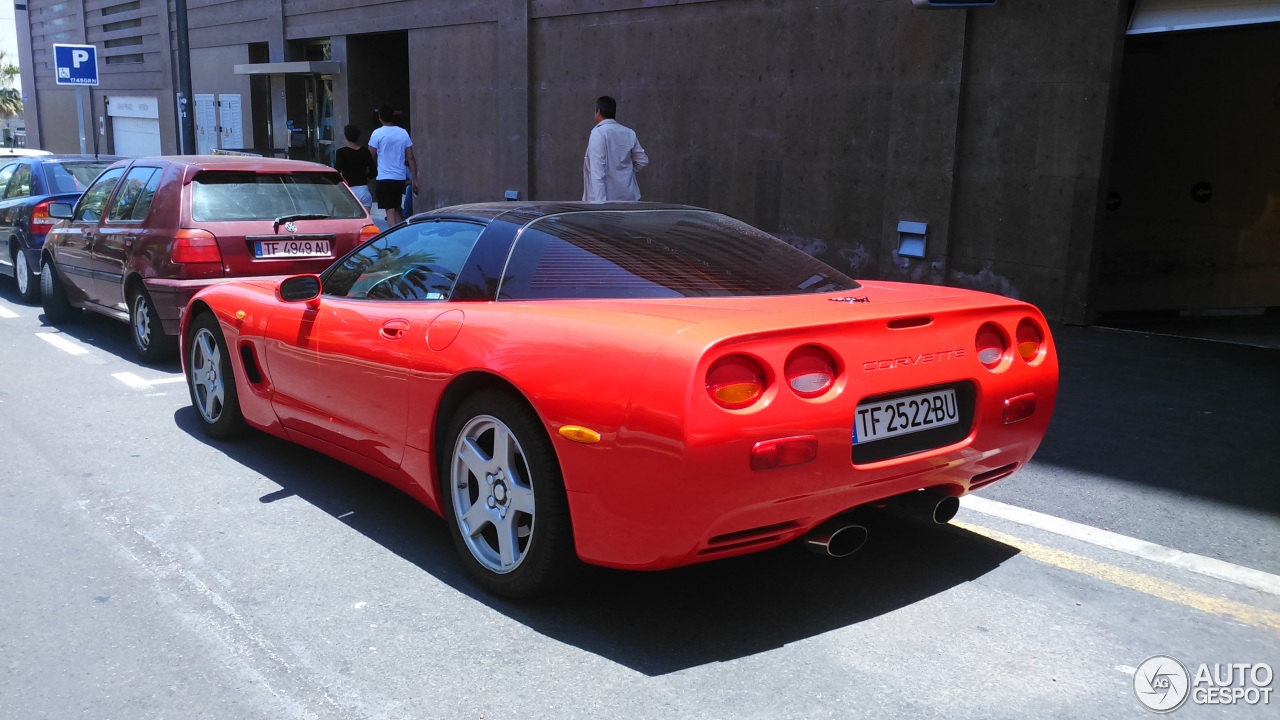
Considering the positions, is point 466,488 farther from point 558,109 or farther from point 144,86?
point 144,86

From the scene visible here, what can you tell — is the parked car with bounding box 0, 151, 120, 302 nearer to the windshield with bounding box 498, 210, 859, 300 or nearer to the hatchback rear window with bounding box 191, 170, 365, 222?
the hatchback rear window with bounding box 191, 170, 365, 222

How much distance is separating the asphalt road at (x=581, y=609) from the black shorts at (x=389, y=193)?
26.1ft

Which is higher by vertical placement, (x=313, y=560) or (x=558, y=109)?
(x=558, y=109)

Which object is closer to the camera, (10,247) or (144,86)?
(10,247)

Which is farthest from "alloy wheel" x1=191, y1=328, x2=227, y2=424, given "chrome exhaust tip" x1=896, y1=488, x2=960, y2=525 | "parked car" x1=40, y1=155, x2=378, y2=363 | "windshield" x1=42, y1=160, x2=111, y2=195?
"windshield" x1=42, y1=160, x2=111, y2=195

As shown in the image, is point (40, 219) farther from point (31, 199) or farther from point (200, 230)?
point (200, 230)

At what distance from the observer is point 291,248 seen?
795 centimetres

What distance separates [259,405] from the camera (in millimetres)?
5285

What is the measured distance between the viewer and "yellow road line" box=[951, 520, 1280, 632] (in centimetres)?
363

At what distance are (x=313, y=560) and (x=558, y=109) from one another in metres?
11.7

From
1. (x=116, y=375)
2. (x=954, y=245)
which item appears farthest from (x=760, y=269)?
(x=954, y=245)

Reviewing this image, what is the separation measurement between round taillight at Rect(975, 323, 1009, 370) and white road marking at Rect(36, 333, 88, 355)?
7245mm

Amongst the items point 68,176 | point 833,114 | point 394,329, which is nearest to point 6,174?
point 68,176

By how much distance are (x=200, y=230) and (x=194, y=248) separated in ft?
0.47
